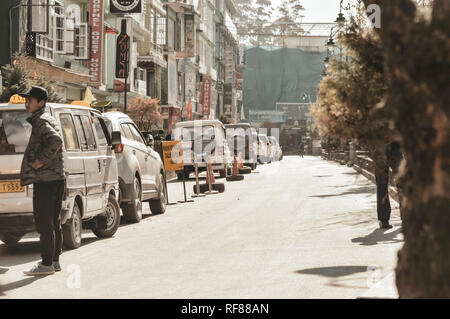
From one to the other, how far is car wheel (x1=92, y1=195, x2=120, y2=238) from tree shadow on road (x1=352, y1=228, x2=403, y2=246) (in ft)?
12.2

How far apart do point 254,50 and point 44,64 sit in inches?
3043

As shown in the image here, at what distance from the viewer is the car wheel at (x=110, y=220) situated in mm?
13242

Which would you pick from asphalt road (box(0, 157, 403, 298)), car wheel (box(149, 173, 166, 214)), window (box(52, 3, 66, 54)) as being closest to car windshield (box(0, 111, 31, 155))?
asphalt road (box(0, 157, 403, 298))

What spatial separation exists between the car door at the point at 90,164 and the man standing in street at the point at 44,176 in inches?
108

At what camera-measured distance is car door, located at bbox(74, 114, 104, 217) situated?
12133 millimetres

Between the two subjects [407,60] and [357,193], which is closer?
[407,60]

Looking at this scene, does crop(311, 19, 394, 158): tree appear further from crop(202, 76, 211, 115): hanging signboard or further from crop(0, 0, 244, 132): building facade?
crop(202, 76, 211, 115): hanging signboard

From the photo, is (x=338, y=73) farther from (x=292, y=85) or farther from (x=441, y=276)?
(x=292, y=85)

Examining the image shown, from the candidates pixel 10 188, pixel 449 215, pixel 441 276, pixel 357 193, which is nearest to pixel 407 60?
pixel 449 215

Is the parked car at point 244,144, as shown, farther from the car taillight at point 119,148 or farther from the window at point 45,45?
the car taillight at point 119,148

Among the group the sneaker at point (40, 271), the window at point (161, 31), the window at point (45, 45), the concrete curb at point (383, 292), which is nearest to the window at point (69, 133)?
the sneaker at point (40, 271)

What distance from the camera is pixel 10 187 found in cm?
1112

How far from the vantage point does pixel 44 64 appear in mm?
26938
